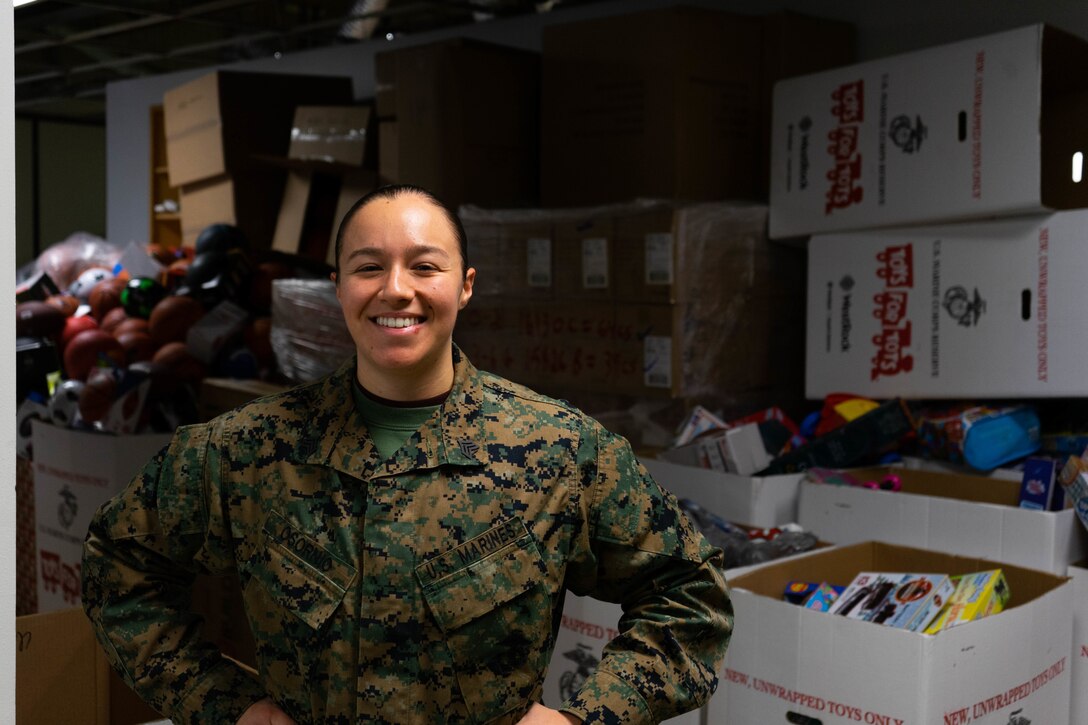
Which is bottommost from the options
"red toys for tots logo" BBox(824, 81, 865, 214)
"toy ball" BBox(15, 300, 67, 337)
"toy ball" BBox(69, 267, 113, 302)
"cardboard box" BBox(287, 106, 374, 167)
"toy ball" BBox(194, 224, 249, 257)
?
"toy ball" BBox(15, 300, 67, 337)

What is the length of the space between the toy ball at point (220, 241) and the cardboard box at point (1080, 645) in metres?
3.74

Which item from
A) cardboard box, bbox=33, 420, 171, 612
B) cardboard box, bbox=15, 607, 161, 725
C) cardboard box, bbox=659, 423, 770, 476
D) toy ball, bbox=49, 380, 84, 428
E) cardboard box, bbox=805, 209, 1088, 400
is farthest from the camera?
toy ball, bbox=49, 380, 84, 428

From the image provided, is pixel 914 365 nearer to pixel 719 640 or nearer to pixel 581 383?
pixel 581 383

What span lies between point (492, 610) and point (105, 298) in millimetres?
4612

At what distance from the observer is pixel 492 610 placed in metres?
1.22

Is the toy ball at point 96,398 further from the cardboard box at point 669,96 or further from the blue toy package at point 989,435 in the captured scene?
the blue toy package at point 989,435

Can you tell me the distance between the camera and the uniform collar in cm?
124

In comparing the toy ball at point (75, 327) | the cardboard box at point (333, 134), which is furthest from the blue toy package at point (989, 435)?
the toy ball at point (75, 327)

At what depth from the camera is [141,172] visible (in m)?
8.29

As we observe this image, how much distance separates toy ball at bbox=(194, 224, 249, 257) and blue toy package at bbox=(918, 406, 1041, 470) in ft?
10.9

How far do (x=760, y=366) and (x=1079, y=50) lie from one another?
3.77 feet

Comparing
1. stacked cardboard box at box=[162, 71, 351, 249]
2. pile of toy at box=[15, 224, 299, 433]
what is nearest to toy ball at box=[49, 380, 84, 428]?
pile of toy at box=[15, 224, 299, 433]

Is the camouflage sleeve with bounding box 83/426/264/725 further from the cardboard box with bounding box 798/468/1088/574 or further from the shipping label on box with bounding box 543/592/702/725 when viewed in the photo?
the cardboard box with bounding box 798/468/1088/574

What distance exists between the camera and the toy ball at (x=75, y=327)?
502cm
